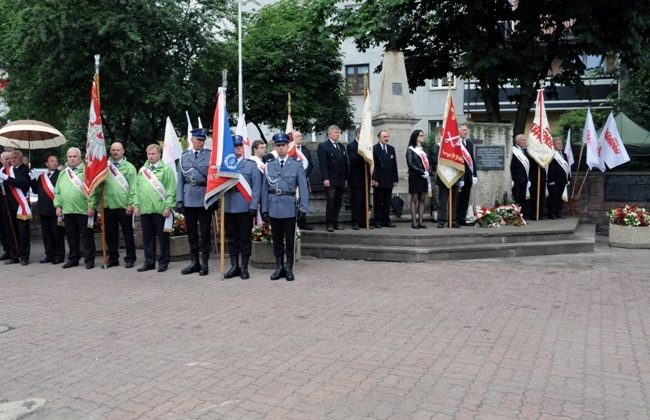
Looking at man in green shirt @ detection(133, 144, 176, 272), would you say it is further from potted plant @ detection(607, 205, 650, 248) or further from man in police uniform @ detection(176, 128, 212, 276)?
potted plant @ detection(607, 205, 650, 248)

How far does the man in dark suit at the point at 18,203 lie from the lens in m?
11.4

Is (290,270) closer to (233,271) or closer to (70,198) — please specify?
(233,271)

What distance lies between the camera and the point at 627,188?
15.7 m

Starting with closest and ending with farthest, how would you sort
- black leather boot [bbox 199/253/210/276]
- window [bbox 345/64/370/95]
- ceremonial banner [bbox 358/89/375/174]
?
black leather boot [bbox 199/253/210/276] < ceremonial banner [bbox 358/89/375/174] < window [bbox 345/64/370/95]

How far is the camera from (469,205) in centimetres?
1342

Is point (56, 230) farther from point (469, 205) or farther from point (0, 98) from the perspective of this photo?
point (0, 98)

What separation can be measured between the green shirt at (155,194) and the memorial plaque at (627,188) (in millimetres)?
11144

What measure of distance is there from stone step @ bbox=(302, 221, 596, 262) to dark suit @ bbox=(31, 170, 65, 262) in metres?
4.41

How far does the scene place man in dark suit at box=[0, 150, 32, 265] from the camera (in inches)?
448

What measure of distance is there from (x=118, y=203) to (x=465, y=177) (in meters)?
6.37

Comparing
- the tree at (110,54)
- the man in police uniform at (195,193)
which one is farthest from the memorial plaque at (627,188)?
the tree at (110,54)

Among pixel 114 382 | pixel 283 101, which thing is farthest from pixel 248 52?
pixel 114 382

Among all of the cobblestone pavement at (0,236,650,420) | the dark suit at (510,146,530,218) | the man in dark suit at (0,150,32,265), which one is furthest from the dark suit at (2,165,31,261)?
the dark suit at (510,146,530,218)

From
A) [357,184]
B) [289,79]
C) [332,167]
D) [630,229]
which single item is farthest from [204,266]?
[289,79]
